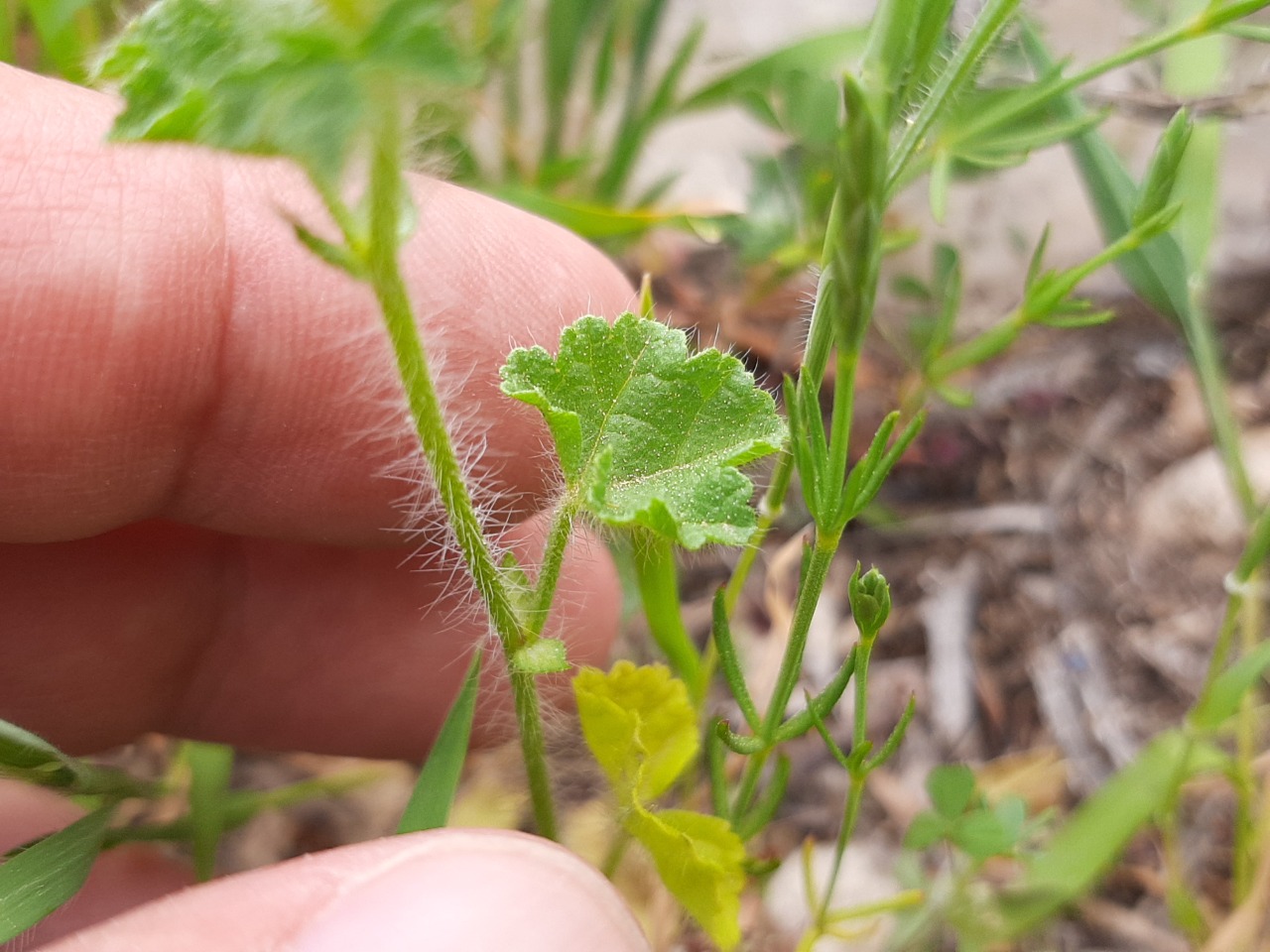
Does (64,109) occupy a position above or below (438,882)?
above

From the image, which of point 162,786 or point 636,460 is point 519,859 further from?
point 162,786

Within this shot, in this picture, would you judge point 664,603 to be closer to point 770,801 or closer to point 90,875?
point 770,801

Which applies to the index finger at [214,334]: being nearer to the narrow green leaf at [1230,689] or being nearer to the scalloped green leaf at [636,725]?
the scalloped green leaf at [636,725]

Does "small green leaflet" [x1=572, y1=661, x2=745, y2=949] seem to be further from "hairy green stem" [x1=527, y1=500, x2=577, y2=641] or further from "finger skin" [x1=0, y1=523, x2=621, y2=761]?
"finger skin" [x1=0, y1=523, x2=621, y2=761]

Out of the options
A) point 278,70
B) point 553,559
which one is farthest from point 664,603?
point 278,70

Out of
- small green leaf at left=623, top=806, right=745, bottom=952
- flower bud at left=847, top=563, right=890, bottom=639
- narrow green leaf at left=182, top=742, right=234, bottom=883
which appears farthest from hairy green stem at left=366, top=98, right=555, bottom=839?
narrow green leaf at left=182, top=742, right=234, bottom=883

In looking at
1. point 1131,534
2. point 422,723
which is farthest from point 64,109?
point 1131,534

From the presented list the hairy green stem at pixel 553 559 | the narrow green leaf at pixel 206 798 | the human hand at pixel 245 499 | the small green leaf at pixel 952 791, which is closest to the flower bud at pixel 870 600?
the hairy green stem at pixel 553 559
